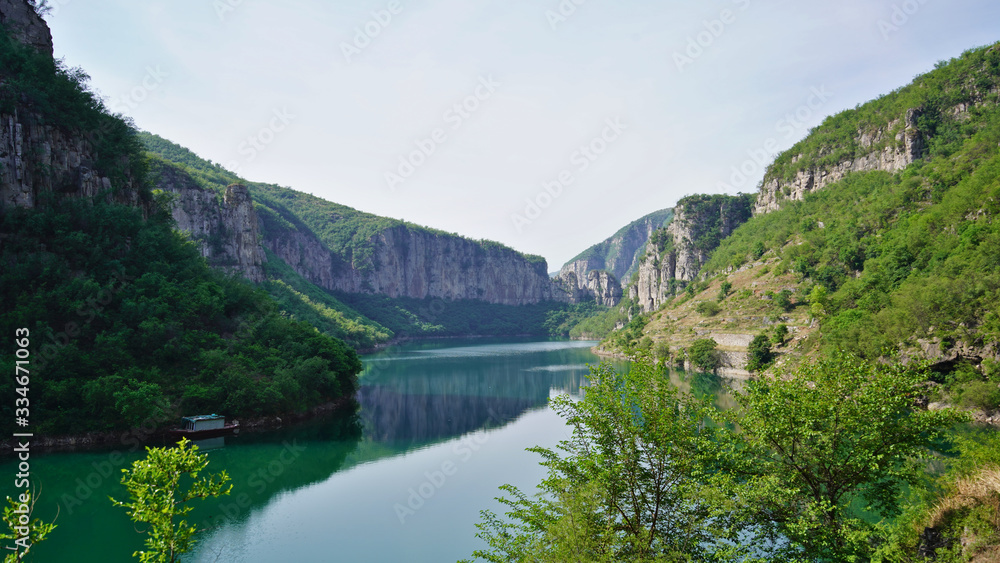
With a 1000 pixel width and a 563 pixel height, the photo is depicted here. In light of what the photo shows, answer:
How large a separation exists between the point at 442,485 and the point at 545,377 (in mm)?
40937

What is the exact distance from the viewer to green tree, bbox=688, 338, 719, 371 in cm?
6022

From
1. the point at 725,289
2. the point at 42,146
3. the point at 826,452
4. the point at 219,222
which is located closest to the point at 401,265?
the point at 219,222

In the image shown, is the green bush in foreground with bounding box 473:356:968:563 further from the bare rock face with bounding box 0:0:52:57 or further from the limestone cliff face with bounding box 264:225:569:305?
the limestone cliff face with bounding box 264:225:569:305

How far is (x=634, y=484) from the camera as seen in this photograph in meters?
10.2

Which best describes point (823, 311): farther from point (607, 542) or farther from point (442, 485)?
point (607, 542)

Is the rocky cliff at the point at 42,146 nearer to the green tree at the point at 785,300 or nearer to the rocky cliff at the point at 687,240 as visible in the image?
the green tree at the point at 785,300

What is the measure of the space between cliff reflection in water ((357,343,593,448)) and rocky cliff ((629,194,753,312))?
50.2 meters

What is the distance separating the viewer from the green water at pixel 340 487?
17906mm

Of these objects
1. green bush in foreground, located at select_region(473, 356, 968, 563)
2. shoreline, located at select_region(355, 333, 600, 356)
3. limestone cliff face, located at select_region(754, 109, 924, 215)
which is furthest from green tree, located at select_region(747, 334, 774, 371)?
shoreline, located at select_region(355, 333, 600, 356)

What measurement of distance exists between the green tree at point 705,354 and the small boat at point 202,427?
4887cm

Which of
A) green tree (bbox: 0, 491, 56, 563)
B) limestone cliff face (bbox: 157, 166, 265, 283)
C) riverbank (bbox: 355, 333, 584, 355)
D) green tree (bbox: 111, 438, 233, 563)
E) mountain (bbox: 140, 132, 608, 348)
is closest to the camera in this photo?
green tree (bbox: 0, 491, 56, 563)

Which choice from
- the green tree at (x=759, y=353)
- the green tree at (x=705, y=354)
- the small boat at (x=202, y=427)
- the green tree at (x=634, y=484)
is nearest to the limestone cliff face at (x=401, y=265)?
the green tree at (x=705, y=354)

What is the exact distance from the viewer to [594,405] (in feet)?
35.0

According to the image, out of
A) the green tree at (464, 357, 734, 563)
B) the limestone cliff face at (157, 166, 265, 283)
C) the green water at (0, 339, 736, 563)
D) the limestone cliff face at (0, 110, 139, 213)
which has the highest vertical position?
the limestone cliff face at (157, 166, 265, 283)
